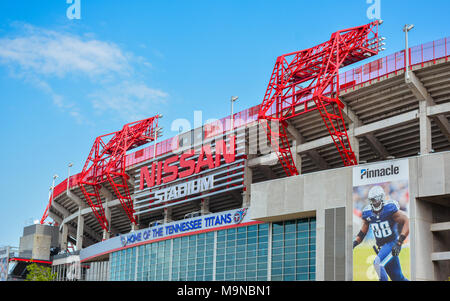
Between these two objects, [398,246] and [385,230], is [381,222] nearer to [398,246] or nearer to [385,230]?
[385,230]

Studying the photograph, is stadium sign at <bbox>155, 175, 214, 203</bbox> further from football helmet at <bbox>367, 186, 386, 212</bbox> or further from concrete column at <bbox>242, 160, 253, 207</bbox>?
football helmet at <bbox>367, 186, 386, 212</bbox>

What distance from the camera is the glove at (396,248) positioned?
44.7 m

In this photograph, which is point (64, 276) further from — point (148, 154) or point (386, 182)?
point (386, 182)

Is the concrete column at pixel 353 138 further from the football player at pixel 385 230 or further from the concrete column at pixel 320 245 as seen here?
the football player at pixel 385 230

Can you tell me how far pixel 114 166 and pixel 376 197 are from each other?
43.1 metres

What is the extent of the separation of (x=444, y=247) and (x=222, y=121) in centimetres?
2744

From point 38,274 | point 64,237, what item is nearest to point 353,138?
point 38,274

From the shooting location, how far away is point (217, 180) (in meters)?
65.9

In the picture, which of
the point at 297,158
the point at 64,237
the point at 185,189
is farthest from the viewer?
the point at 64,237

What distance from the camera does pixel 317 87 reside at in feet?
186

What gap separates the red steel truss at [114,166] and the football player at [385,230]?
3850 centimetres

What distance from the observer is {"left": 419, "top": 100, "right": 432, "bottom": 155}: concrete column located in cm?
5056

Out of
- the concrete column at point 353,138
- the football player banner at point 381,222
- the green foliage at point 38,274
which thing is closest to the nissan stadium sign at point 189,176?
the concrete column at point 353,138
